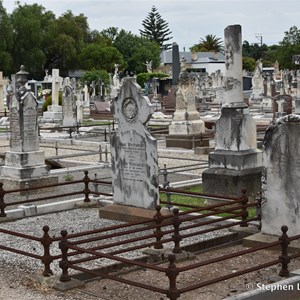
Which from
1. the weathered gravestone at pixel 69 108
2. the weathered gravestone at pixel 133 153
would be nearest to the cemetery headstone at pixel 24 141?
the weathered gravestone at pixel 133 153

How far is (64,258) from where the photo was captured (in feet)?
27.0

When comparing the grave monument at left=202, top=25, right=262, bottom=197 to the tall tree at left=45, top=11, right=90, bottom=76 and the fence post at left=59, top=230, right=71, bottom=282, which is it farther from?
the tall tree at left=45, top=11, right=90, bottom=76

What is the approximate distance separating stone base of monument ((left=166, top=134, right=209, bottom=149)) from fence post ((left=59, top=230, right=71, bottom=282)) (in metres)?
16.0

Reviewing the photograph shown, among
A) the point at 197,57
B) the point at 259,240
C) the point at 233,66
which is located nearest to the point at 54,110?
the point at 233,66

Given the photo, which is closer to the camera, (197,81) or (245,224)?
(245,224)

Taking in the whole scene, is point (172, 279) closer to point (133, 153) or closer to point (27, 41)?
point (133, 153)

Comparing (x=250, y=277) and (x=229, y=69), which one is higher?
(x=229, y=69)

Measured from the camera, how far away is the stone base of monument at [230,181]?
1412cm

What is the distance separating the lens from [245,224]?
11023 millimetres

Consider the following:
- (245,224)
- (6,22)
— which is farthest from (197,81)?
(245,224)

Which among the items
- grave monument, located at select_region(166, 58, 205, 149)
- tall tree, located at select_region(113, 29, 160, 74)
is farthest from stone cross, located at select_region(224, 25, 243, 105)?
tall tree, located at select_region(113, 29, 160, 74)

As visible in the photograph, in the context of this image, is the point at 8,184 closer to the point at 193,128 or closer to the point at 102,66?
the point at 193,128

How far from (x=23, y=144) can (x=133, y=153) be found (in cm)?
607

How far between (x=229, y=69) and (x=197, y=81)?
146 ft
